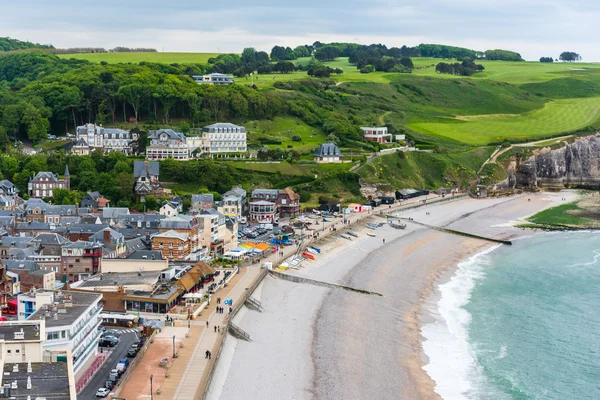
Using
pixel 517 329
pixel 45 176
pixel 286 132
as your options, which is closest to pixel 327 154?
pixel 286 132

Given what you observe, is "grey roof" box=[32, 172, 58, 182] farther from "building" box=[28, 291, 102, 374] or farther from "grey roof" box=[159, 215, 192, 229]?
"building" box=[28, 291, 102, 374]

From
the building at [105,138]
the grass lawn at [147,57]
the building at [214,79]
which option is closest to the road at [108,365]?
the building at [105,138]

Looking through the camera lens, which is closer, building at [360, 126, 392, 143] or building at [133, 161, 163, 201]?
building at [133, 161, 163, 201]

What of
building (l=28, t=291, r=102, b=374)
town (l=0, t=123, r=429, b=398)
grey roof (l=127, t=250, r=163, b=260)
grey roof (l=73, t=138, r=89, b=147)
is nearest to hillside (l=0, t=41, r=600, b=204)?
grey roof (l=73, t=138, r=89, b=147)

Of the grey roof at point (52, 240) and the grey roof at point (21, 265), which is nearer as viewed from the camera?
the grey roof at point (21, 265)

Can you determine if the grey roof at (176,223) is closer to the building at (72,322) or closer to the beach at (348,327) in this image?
the beach at (348,327)

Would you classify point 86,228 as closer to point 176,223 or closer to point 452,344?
point 176,223

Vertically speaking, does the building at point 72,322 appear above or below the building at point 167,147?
below
